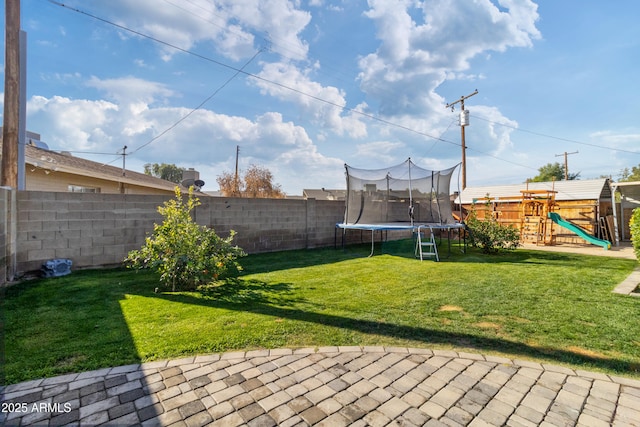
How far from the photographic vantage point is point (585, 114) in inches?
484

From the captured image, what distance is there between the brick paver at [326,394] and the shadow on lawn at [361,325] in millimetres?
218

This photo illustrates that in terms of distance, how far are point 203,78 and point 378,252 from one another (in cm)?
741

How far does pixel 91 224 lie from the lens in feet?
16.2

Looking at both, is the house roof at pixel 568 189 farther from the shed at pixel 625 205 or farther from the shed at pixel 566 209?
the shed at pixel 625 205

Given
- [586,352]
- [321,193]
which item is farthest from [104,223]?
[321,193]

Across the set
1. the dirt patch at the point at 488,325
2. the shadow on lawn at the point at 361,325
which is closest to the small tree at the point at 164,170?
the shadow on lawn at the point at 361,325

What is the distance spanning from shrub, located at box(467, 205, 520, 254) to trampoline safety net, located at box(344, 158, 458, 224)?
0.74 meters

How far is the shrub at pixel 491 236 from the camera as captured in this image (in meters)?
7.46

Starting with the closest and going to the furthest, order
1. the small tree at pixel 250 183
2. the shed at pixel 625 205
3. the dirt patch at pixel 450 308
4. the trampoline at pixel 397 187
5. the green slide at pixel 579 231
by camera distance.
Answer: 1. the dirt patch at pixel 450 308
2. the trampoline at pixel 397 187
3. the green slide at pixel 579 231
4. the shed at pixel 625 205
5. the small tree at pixel 250 183

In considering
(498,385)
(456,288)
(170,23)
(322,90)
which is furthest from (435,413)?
(322,90)

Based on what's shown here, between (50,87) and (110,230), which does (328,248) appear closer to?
(110,230)

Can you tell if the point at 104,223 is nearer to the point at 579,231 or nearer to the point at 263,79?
the point at 263,79

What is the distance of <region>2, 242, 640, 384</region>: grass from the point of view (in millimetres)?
2236

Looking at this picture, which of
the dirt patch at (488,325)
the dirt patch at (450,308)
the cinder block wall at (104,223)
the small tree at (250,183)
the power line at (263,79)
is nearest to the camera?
the dirt patch at (488,325)
